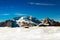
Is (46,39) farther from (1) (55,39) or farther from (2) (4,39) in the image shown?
(2) (4,39)

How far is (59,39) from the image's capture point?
34.2 feet

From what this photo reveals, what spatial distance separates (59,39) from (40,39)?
1281mm

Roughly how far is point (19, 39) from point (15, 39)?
287 mm

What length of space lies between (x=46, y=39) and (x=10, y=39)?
245 cm

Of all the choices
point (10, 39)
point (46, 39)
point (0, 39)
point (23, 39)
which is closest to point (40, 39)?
point (46, 39)

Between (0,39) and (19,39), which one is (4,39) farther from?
(19,39)

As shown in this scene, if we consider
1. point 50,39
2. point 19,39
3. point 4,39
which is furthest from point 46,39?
point 4,39

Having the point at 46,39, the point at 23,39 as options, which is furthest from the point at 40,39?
the point at 23,39

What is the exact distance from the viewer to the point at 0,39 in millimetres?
10992

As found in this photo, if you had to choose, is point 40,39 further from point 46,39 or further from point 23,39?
point 23,39

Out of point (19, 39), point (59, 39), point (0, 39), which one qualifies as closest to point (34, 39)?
point (19, 39)

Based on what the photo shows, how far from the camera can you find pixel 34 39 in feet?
35.7

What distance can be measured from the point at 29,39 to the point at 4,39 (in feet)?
5.71

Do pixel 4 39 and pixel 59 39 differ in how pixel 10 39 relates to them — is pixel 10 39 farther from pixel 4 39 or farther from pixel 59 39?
pixel 59 39
